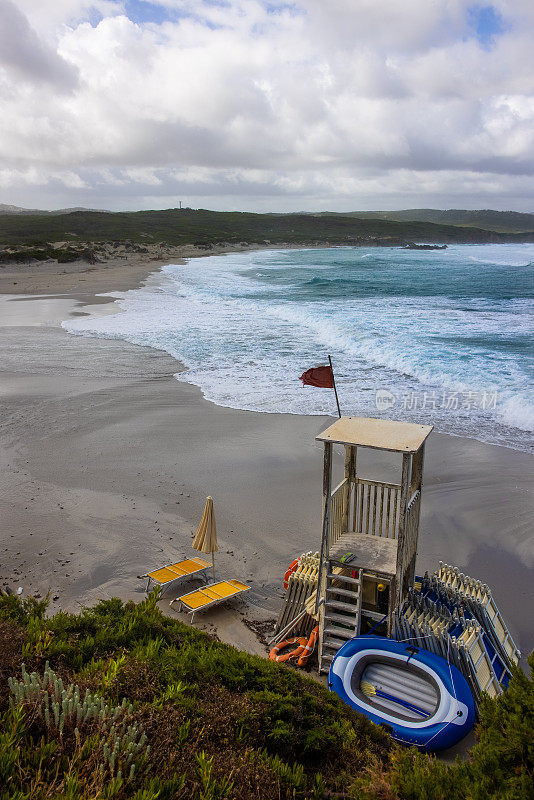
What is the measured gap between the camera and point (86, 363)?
66.1 ft

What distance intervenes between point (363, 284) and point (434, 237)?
11108 cm

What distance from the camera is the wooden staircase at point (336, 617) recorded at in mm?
6754

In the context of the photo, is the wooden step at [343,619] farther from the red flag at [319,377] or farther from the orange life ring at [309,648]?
the red flag at [319,377]

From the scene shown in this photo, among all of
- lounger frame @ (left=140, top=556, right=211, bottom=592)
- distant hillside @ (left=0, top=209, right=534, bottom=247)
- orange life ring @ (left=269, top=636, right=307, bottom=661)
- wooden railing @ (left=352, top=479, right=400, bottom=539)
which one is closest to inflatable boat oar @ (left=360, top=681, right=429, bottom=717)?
orange life ring @ (left=269, top=636, right=307, bottom=661)

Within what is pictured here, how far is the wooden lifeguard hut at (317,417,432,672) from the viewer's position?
6.64 meters

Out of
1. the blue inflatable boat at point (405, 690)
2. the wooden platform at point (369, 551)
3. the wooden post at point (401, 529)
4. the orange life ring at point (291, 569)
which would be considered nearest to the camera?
the blue inflatable boat at point (405, 690)

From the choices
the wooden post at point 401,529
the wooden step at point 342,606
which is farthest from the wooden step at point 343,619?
the wooden post at point 401,529

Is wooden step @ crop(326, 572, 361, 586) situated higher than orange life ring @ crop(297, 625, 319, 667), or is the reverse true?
wooden step @ crop(326, 572, 361, 586)

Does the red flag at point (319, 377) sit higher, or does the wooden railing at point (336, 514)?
the red flag at point (319, 377)

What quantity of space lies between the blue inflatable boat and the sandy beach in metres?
1.39

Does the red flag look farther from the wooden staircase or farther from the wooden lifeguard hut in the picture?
the wooden staircase

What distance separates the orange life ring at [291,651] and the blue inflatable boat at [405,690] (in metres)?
0.62

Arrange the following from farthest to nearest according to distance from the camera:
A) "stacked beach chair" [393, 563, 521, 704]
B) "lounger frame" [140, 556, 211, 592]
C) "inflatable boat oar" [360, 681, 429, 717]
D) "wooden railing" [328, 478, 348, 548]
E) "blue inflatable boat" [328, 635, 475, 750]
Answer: "lounger frame" [140, 556, 211, 592] < "wooden railing" [328, 478, 348, 548] < "stacked beach chair" [393, 563, 521, 704] < "inflatable boat oar" [360, 681, 429, 717] < "blue inflatable boat" [328, 635, 475, 750]

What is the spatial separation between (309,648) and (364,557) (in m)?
1.28
